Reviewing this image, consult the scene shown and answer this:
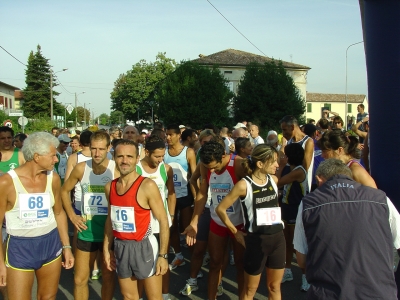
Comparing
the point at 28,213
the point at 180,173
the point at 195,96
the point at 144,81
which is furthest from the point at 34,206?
the point at 144,81

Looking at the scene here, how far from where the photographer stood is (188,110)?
41281 millimetres

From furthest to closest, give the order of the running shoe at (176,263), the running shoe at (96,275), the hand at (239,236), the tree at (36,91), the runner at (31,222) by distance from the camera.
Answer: the tree at (36,91), the running shoe at (176,263), the running shoe at (96,275), the hand at (239,236), the runner at (31,222)

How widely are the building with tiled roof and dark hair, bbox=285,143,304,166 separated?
1924 inches

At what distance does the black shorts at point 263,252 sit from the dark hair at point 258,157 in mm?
638

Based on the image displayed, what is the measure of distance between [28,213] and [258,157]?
2188mm

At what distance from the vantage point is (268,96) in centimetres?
4119

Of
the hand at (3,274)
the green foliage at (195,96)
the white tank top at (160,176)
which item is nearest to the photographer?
the hand at (3,274)

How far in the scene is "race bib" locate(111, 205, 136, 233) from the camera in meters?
3.70

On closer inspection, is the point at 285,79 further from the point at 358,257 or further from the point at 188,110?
the point at 358,257

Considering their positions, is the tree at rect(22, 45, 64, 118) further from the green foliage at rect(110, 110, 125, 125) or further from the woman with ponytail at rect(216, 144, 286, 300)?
the woman with ponytail at rect(216, 144, 286, 300)

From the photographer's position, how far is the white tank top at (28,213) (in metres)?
3.69

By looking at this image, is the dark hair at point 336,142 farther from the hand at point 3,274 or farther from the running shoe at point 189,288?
the hand at point 3,274

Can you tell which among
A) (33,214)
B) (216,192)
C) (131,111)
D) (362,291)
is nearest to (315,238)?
(362,291)

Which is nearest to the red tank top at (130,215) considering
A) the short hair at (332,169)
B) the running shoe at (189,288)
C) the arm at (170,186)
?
the arm at (170,186)
